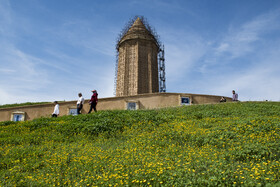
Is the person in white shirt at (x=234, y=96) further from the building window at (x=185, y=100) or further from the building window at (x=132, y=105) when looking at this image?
the building window at (x=132, y=105)

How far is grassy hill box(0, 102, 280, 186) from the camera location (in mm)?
5973

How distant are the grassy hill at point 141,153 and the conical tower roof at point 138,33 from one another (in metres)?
25.9

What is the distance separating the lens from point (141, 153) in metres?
8.15

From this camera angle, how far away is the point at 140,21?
4034cm

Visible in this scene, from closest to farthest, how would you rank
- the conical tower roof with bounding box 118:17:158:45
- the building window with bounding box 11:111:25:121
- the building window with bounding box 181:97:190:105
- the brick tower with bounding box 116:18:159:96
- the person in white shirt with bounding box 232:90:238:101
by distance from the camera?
the building window with bounding box 11:111:25:121 → the building window with bounding box 181:97:190:105 → the person in white shirt with bounding box 232:90:238:101 → the brick tower with bounding box 116:18:159:96 → the conical tower roof with bounding box 118:17:158:45

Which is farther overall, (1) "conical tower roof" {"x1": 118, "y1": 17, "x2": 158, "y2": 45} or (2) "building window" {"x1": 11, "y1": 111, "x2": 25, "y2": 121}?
(1) "conical tower roof" {"x1": 118, "y1": 17, "x2": 158, "y2": 45}

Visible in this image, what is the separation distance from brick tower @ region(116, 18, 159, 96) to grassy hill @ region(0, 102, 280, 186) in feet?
68.8

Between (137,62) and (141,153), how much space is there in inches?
1114

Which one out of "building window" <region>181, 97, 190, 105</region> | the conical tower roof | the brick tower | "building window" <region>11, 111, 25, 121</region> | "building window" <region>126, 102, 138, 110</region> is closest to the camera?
"building window" <region>11, 111, 25, 121</region>

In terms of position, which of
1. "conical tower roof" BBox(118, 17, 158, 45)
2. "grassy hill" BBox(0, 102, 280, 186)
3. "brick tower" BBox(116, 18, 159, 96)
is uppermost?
"conical tower roof" BBox(118, 17, 158, 45)

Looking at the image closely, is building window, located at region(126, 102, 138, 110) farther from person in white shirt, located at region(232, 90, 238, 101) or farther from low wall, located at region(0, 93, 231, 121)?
person in white shirt, located at region(232, 90, 238, 101)

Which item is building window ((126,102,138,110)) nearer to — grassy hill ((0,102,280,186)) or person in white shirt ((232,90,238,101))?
grassy hill ((0,102,280,186))

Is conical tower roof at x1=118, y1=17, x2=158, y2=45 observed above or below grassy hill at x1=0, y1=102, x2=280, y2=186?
above

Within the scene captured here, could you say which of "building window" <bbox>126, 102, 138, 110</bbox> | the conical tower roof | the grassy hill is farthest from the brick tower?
the grassy hill
